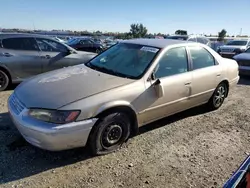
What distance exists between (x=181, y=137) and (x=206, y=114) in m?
1.34

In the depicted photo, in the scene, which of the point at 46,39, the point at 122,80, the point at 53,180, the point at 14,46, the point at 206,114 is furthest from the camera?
the point at 46,39

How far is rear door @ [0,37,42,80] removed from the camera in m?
6.09

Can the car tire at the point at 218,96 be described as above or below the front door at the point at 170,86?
below

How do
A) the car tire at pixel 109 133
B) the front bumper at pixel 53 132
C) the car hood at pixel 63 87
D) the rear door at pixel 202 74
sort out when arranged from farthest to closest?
the rear door at pixel 202 74 < the car tire at pixel 109 133 < the car hood at pixel 63 87 < the front bumper at pixel 53 132

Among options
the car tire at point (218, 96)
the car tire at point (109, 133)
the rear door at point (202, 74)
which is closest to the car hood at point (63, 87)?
the car tire at point (109, 133)

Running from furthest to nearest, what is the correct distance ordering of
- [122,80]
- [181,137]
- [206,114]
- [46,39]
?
[46,39], [206,114], [181,137], [122,80]

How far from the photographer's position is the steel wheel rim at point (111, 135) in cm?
323

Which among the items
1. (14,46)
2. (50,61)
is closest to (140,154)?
(50,61)

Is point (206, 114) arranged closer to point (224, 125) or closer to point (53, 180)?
point (224, 125)

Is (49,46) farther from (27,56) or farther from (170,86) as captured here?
(170,86)

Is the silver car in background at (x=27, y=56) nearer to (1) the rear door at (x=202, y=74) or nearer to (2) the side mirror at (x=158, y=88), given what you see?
(1) the rear door at (x=202, y=74)

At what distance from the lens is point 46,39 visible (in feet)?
22.0

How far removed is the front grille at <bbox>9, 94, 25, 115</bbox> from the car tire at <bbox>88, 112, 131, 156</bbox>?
968mm

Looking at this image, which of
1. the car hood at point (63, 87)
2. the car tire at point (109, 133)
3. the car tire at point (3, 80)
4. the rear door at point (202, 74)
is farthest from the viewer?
the car tire at point (3, 80)
